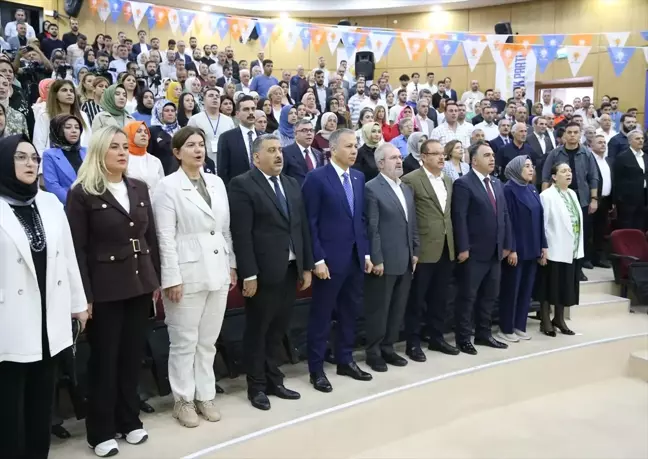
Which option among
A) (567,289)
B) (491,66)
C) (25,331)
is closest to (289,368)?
(25,331)

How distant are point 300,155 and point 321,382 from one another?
1782 mm

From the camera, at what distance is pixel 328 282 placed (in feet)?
10.6

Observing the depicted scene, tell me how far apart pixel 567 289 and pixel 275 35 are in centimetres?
933

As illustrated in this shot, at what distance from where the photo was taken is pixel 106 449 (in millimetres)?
2393

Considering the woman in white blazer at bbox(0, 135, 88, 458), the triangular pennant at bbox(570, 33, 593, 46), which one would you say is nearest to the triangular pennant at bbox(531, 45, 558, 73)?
the triangular pennant at bbox(570, 33, 593, 46)

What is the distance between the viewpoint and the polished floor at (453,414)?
2.69 metres

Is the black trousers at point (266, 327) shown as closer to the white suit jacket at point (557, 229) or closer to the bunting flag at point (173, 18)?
the white suit jacket at point (557, 229)

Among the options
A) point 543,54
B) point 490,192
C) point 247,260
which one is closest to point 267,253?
point 247,260

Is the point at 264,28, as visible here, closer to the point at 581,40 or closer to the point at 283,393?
the point at 581,40

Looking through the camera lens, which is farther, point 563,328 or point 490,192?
point 563,328

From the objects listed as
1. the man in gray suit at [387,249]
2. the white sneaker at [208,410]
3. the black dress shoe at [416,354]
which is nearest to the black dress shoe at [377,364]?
the man in gray suit at [387,249]

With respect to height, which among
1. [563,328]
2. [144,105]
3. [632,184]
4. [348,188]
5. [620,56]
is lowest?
[563,328]

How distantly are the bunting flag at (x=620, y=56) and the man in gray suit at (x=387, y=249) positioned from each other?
9117 mm

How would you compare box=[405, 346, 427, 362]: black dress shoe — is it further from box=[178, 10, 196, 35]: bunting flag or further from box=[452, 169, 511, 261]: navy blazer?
box=[178, 10, 196, 35]: bunting flag
